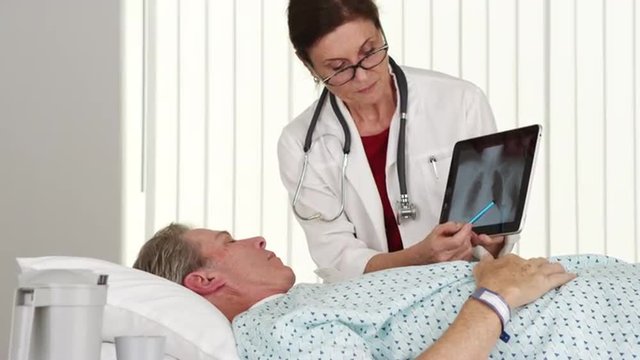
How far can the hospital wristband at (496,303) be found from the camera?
5.55ft

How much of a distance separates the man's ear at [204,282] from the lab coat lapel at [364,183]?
0.51m

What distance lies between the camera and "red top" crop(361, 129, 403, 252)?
2.48 m

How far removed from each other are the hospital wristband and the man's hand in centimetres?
2

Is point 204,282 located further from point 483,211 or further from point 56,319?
point 56,319

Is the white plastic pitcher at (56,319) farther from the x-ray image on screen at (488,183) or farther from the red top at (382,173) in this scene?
the red top at (382,173)

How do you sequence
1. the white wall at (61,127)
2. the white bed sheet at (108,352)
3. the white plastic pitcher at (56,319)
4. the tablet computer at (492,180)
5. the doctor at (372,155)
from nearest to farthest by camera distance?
1. the white plastic pitcher at (56,319)
2. the white bed sheet at (108,352)
3. the tablet computer at (492,180)
4. the doctor at (372,155)
5. the white wall at (61,127)

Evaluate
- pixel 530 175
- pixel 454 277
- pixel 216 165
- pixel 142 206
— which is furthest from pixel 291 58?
pixel 454 277

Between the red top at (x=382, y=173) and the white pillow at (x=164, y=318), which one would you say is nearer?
the white pillow at (x=164, y=318)

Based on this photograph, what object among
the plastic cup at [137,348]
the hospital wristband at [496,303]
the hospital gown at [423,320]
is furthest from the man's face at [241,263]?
the plastic cup at [137,348]

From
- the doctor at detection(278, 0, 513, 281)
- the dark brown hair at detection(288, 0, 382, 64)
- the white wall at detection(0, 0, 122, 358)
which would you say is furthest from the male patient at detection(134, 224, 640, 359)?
the white wall at detection(0, 0, 122, 358)

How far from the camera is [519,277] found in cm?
178

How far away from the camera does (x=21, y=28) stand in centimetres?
348

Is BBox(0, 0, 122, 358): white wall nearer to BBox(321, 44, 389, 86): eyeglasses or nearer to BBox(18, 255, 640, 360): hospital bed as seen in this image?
BBox(321, 44, 389, 86): eyeglasses

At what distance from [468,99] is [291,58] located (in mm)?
1183
